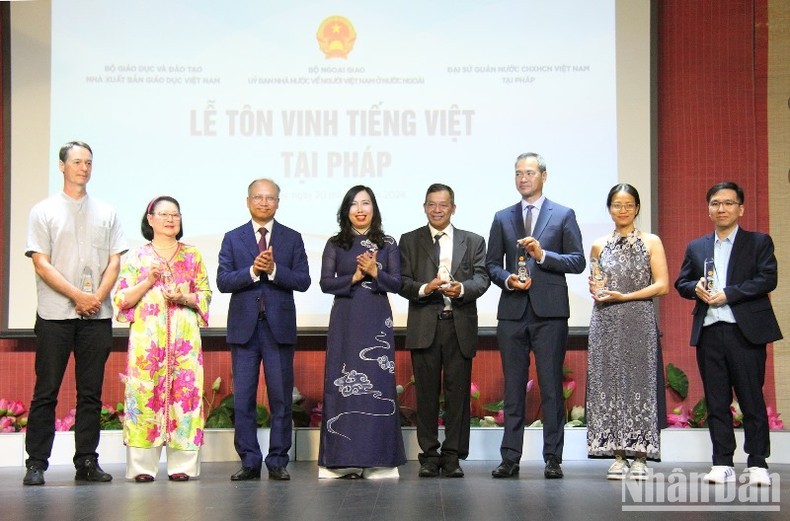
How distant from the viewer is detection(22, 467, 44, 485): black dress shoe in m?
4.85

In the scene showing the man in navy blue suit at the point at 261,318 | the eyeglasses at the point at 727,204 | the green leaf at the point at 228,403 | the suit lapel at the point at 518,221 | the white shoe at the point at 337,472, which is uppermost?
the eyeglasses at the point at 727,204

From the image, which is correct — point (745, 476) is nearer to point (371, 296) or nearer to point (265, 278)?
point (371, 296)

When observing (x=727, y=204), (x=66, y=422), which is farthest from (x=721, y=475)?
(x=66, y=422)

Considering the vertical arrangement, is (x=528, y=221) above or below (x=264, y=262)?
above

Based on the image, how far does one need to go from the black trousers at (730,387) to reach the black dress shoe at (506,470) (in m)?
0.98

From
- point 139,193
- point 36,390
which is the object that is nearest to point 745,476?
point 36,390

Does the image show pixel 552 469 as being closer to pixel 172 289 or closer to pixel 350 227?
pixel 350 227

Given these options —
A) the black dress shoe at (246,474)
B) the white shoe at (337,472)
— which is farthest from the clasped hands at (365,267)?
the black dress shoe at (246,474)

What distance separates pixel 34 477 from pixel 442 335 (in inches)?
83.4

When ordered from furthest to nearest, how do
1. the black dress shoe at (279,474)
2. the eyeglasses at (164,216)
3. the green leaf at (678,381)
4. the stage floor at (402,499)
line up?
1. the green leaf at (678,381)
2. the eyeglasses at (164,216)
3. the black dress shoe at (279,474)
4. the stage floor at (402,499)

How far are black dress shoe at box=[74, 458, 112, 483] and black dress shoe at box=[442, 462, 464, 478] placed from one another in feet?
5.46

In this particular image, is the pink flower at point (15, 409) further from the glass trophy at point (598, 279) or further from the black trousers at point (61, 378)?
the glass trophy at point (598, 279)

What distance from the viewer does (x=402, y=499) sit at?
4.23m

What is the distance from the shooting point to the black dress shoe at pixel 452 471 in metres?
5.09
